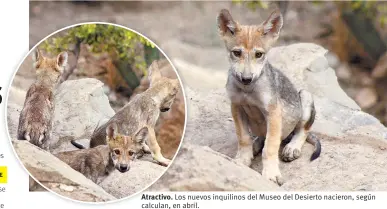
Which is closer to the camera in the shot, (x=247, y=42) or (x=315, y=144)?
(x=247, y=42)

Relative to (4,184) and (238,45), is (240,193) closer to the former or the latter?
(238,45)

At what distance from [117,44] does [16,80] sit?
35.4 inches

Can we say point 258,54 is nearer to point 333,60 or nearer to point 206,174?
point 206,174

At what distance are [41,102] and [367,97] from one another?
5361mm

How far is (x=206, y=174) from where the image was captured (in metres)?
5.18

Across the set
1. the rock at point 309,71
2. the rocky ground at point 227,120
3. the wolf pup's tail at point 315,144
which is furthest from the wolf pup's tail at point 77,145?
the rock at point 309,71

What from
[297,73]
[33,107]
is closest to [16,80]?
[33,107]

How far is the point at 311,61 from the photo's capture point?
6816mm

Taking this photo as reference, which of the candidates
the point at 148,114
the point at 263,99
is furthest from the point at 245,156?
the point at 148,114

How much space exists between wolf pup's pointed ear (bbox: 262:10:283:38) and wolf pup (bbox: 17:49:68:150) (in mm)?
1446

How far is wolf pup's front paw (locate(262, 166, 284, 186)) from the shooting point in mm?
5398

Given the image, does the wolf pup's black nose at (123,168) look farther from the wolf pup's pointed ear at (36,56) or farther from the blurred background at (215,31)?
the blurred background at (215,31)

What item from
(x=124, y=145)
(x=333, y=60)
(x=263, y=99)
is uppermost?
(x=263, y=99)

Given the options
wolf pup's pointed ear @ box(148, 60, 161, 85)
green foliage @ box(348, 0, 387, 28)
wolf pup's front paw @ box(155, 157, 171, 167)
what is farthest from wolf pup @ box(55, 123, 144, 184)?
green foliage @ box(348, 0, 387, 28)
